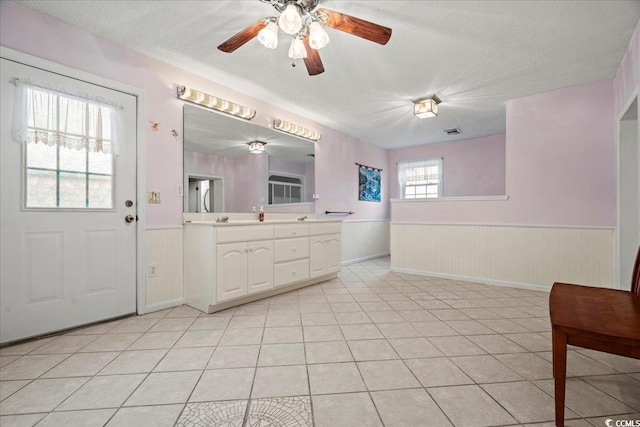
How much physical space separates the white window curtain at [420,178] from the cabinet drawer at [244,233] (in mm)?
3910

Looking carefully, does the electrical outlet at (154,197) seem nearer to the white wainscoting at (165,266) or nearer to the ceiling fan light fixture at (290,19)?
the white wainscoting at (165,266)

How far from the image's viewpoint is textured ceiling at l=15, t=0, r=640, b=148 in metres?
1.97

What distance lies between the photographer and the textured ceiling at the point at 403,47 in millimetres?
1970

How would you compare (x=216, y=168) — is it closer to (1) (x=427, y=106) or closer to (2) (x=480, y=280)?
(1) (x=427, y=106)

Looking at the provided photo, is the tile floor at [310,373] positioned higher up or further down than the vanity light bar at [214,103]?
further down

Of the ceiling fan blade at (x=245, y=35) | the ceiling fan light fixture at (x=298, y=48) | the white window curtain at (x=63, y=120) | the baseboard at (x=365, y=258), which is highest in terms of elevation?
the ceiling fan blade at (x=245, y=35)

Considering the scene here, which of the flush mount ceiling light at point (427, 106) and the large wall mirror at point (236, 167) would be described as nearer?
the large wall mirror at point (236, 167)

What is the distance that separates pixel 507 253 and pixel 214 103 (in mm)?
4013

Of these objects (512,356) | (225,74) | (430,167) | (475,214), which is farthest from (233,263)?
(430,167)

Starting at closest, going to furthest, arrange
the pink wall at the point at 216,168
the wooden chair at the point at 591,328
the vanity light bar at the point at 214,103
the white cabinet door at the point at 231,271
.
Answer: the wooden chair at the point at 591,328, the white cabinet door at the point at 231,271, the vanity light bar at the point at 214,103, the pink wall at the point at 216,168

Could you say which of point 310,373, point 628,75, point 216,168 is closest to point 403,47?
point 628,75

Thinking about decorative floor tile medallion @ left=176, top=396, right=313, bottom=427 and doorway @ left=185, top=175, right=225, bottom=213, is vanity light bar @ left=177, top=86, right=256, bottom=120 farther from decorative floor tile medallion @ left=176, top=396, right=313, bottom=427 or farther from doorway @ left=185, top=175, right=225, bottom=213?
decorative floor tile medallion @ left=176, top=396, right=313, bottom=427

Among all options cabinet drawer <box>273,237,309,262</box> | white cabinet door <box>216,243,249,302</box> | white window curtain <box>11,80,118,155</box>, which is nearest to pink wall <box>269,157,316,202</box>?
cabinet drawer <box>273,237,309,262</box>

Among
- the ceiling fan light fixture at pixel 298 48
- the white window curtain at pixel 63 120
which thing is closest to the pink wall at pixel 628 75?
the ceiling fan light fixture at pixel 298 48
